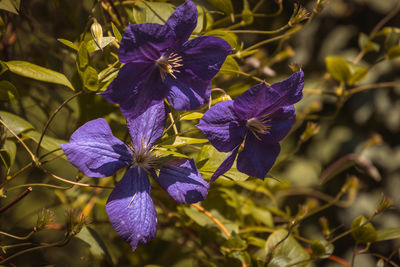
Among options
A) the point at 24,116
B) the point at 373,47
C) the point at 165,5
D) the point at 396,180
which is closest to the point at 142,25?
the point at 165,5

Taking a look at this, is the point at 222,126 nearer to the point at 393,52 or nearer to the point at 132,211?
the point at 132,211

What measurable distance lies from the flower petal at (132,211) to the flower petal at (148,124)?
0.16 feet

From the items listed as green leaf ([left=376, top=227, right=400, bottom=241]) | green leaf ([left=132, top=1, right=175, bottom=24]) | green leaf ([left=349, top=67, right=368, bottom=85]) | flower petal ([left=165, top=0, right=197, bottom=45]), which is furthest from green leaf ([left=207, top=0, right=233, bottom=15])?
green leaf ([left=376, top=227, right=400, bottom=241])

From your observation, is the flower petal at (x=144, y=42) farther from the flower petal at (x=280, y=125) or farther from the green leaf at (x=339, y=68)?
the green leaf at (x=339, y=68)

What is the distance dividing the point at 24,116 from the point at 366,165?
2.71 ft

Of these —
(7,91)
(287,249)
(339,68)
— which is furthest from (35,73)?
(339,68)

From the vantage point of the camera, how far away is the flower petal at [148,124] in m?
0.46

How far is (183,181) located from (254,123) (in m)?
0.12

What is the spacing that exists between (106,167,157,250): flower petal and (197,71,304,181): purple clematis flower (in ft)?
0.26

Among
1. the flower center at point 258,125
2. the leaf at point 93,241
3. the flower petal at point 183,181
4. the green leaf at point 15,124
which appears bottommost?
the leaf at point 93,241

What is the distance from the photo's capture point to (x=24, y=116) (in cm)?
64

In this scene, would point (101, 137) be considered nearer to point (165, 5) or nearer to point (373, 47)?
point (165, 5)

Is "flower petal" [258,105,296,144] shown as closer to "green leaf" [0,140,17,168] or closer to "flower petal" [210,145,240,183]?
"flower petal" [210,145,240,183]

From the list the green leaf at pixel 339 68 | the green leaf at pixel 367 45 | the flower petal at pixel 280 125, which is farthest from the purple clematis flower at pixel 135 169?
the green leaf at pixel 367 45
